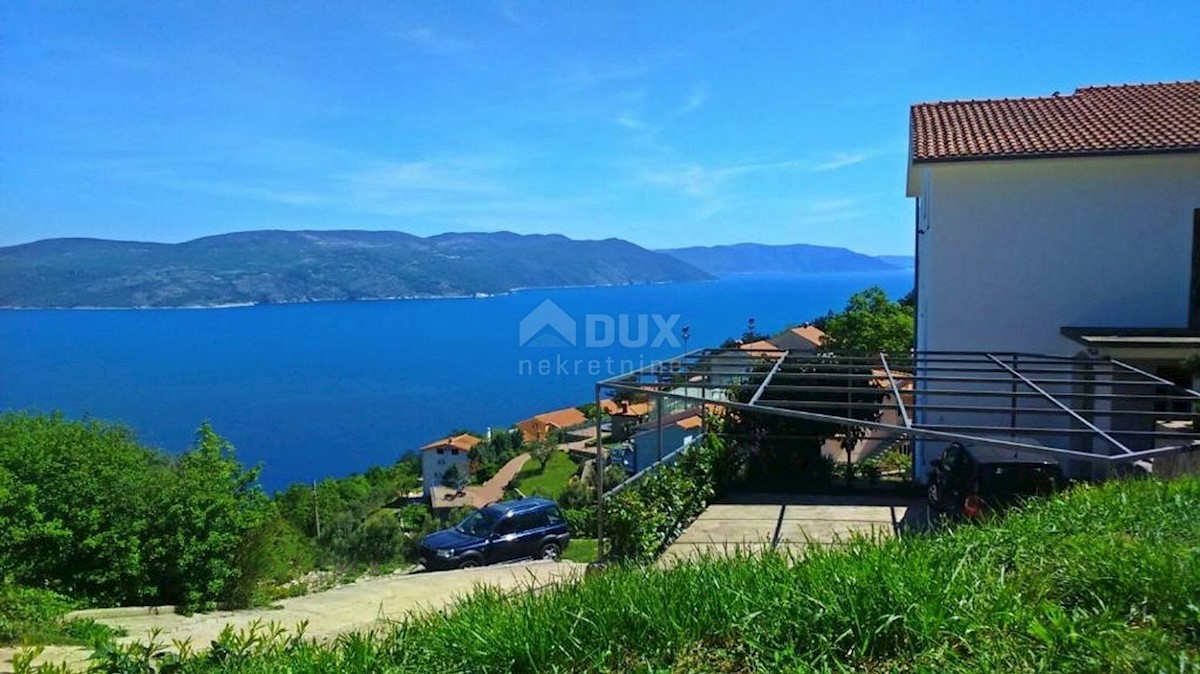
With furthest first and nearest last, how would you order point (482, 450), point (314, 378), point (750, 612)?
point (314, 378) < point (482, 450) < point (750, 612)

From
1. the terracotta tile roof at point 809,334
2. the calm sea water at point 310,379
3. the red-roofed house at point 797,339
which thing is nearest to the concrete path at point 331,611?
the calm sea water at point 310,379

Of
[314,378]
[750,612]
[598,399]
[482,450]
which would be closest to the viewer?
[750,612]

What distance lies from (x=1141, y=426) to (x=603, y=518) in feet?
26.5

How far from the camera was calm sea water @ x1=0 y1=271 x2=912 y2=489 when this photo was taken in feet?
286

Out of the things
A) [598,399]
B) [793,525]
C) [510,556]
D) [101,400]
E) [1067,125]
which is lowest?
[101,400]

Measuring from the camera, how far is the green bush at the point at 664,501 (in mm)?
9562

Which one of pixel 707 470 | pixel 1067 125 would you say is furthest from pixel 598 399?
pixel 1067 125

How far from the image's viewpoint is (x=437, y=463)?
67.4m

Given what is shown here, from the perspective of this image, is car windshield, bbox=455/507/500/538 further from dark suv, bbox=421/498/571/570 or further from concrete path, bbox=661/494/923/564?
concrete path, bbox=661/494/923/564

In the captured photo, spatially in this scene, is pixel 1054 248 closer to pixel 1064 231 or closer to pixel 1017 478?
pixel 1064 231

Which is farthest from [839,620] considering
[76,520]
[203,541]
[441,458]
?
[441,458]

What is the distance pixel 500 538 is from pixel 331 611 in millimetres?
5297

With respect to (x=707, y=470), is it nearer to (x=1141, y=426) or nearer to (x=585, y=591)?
(x=1141, y=426)

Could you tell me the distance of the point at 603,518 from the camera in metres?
9.60
